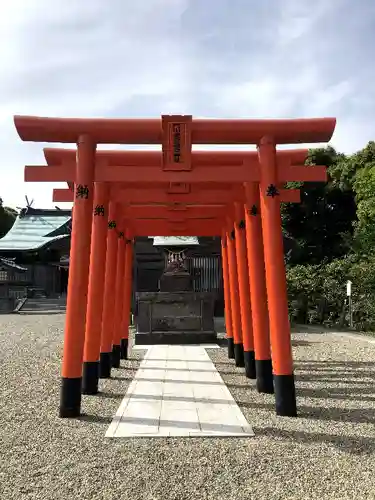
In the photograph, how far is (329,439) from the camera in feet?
15.1

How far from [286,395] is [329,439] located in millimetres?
912

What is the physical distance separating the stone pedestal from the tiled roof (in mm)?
24906

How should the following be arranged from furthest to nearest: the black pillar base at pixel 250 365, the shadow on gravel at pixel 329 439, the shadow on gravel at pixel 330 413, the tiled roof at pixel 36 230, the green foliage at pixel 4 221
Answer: the green foliage at pixel 4 221, the tiled roof at pixel 36 230, the black pillar base at pixel 250 365, the shadow on gravel at pixel 330 413, the shadow on gravel at pixel 329 439

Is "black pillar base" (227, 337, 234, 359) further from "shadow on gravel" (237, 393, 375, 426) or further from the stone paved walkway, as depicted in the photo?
"shadow on gravel" (237, 393, 375, 426)

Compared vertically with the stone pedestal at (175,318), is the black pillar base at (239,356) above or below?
below

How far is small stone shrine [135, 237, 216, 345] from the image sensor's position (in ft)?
43.5

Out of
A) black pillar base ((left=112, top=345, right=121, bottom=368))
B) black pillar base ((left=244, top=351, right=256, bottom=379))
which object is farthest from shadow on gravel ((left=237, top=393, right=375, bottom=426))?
black pillar base ((left=112, top=345, right=121, bottom=368))

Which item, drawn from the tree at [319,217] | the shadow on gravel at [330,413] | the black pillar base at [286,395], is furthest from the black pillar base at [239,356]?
the tree at [319,217]

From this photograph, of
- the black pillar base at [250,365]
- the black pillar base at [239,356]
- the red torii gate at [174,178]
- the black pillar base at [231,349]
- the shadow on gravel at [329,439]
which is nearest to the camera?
the shadow on gravel at [329,439]

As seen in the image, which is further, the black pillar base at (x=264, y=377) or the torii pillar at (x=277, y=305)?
the black pillar base at (x=264, y=377)

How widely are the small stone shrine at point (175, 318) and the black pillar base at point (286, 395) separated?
778 cm

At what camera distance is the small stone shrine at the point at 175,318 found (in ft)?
43.5

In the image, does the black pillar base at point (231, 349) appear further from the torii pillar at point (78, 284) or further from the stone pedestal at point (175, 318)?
the torii pillar at point (78, 284)

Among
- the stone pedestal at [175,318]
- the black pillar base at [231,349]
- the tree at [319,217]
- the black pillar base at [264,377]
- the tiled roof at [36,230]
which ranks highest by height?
the tiled roof at [36,230]
